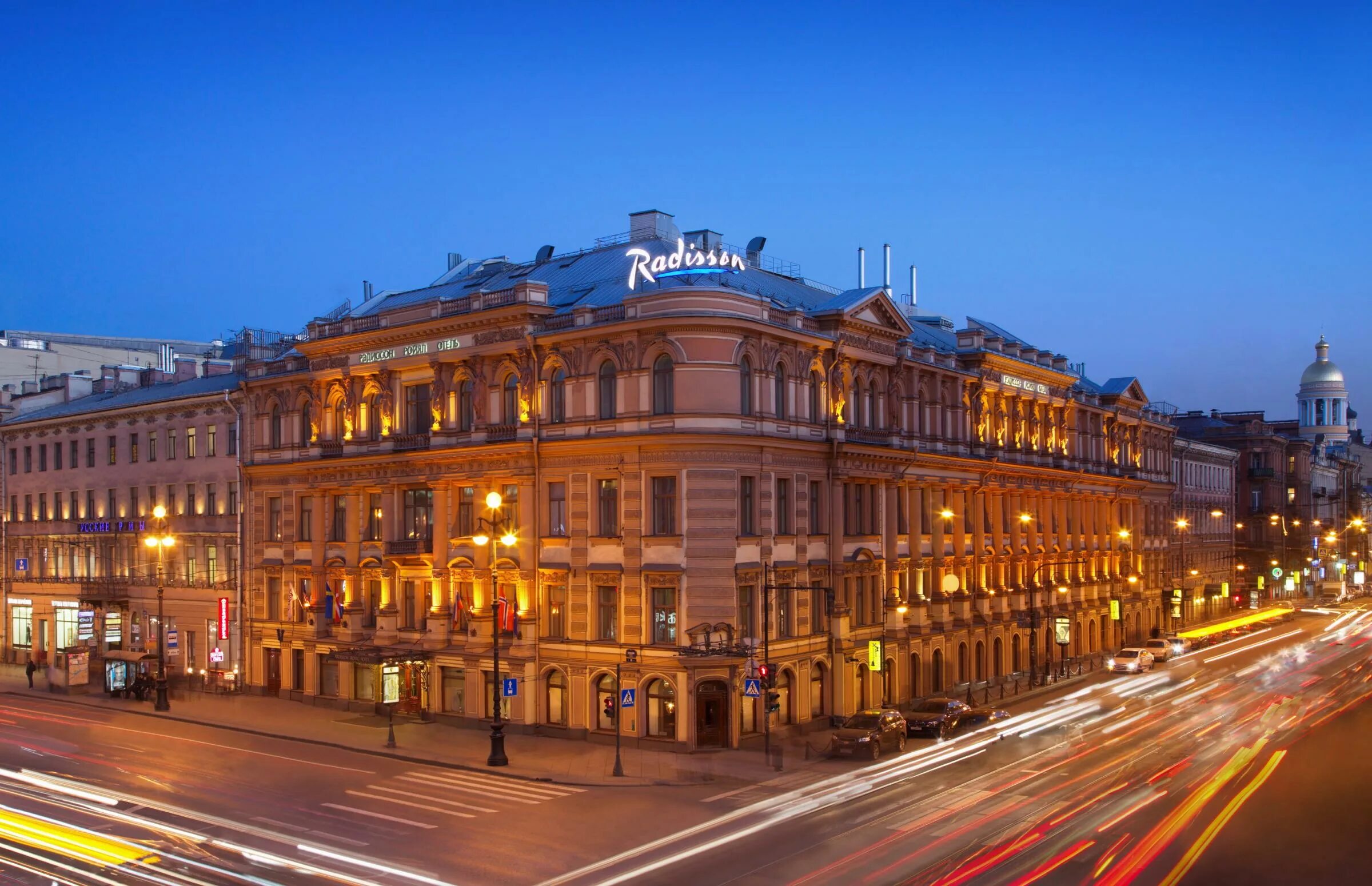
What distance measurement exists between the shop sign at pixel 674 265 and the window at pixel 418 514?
1400cm

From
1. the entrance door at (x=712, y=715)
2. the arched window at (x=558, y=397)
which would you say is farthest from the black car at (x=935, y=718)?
the arched window at (x=558, y=397)

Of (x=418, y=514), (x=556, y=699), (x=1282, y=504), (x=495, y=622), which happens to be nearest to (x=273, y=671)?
(x=418, y=514)

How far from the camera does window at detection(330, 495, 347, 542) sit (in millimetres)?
57750

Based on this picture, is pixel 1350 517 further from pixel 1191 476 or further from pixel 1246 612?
pixel 1191 476

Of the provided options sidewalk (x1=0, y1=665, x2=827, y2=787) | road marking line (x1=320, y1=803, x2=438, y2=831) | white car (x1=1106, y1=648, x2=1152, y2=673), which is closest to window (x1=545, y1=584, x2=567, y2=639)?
sidewalk (x1=0, y1=665, x2=827, y2=787)

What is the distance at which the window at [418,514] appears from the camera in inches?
2126

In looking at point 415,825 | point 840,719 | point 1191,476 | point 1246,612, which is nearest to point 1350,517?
point 1246,612

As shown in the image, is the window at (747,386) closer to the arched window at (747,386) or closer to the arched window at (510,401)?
the arched window at (747,386)

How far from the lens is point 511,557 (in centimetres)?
4966

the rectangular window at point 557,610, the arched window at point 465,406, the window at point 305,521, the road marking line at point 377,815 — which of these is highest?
the arched window at point 465,406

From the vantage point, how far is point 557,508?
49.1 m

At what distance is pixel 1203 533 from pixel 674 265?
7799 cm

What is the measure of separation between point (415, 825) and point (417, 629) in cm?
2237

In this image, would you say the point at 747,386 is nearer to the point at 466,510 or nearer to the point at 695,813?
the point at 466,510
